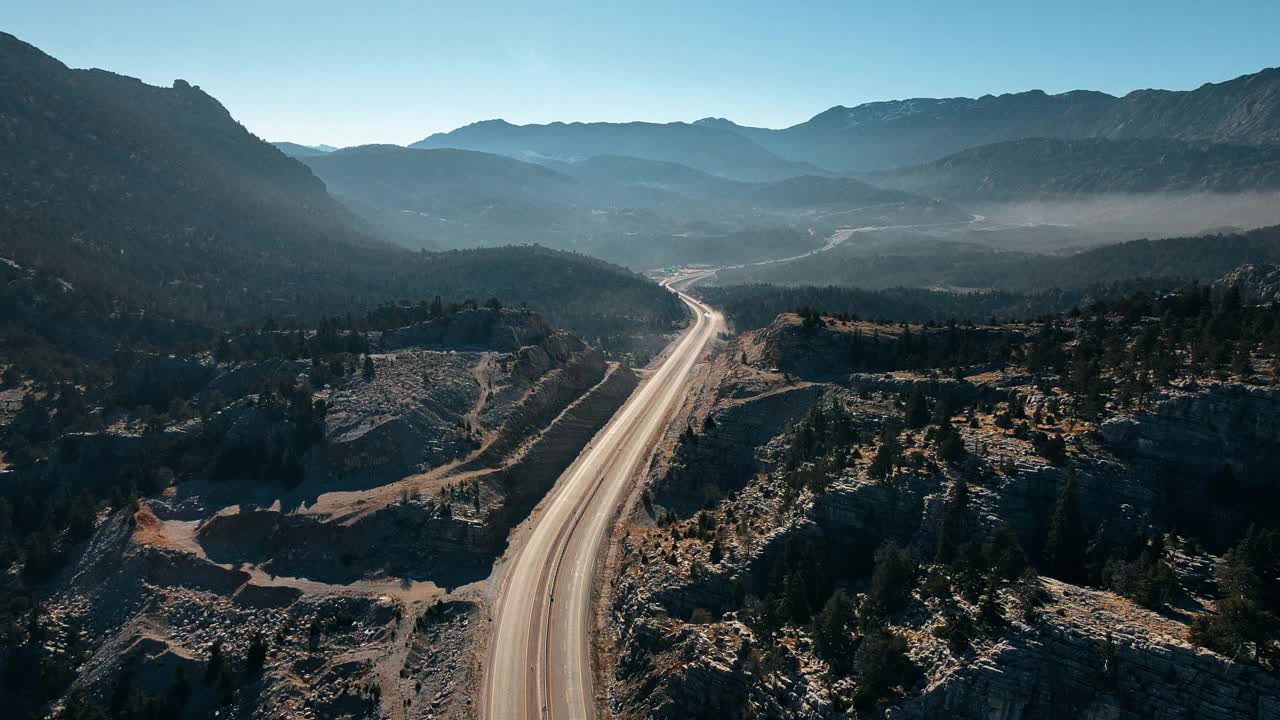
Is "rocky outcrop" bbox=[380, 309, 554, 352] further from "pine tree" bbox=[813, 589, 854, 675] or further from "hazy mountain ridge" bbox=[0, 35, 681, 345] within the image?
"pine tree" bbox=[813, 589, 854, 675]

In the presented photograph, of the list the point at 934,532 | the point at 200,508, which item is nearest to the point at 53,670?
the point at 200,508

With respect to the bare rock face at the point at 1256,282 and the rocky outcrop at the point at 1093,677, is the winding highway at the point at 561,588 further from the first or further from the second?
the bare rock face at the point at 1256,282

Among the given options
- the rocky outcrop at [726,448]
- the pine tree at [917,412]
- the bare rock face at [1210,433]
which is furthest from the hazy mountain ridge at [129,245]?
the bare rock face at [1210,433]

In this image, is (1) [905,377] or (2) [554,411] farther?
(2) [554,411]

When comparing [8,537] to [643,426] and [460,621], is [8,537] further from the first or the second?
[643,426]

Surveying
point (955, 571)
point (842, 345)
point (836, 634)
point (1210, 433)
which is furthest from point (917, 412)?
point (836, 634)

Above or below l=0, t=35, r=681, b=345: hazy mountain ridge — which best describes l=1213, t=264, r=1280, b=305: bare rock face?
below

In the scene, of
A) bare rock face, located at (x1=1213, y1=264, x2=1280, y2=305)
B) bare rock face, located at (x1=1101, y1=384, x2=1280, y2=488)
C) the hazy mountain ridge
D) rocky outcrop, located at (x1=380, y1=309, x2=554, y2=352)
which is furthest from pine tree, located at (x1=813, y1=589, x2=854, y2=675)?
the hazy mountain ridge

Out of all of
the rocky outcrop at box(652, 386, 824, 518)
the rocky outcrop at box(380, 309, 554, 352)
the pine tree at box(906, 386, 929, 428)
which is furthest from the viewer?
the rocky outcrop at box(380, 309, 554, 352)

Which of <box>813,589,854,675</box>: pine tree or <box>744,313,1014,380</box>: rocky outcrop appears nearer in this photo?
<box>813,589,854,675</box>: pine tree
